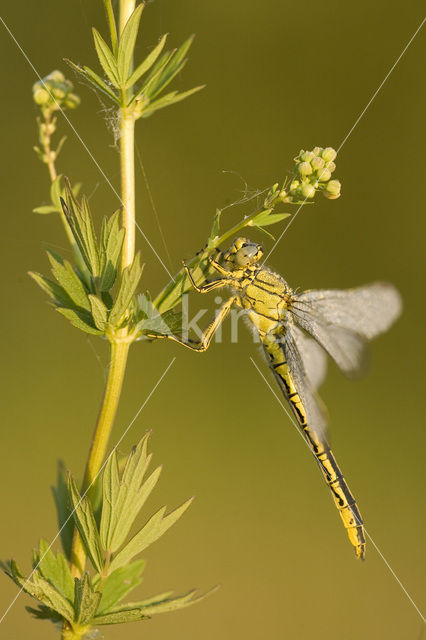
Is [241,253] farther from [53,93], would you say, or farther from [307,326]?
[53,93]

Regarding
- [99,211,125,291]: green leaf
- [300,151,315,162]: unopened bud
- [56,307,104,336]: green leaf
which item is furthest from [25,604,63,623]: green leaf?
[300,151,315,162]: unopened bud

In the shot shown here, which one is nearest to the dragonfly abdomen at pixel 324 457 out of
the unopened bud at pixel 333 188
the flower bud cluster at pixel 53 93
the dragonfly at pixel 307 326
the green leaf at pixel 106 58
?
the dragonfly at pixel 307 326

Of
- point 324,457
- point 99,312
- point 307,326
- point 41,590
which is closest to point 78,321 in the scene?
point 99,312

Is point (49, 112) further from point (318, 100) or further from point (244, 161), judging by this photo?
point (318, 100)

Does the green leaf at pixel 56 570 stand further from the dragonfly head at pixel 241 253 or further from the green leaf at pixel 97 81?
the dragonfly head at pixel 241 253

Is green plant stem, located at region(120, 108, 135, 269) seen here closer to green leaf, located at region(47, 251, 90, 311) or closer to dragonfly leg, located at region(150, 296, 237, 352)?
green leaf, located at region(47, 251, 90, 311)
